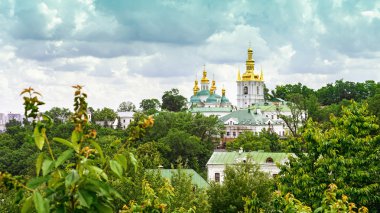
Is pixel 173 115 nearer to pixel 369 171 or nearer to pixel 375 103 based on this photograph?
pixel 375 103

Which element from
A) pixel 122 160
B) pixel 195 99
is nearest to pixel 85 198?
pixel 122 160

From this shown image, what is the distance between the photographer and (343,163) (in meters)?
18.8

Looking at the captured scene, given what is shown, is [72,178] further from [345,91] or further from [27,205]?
[345,91]

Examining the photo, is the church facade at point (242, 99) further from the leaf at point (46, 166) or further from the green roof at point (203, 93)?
the leaf at point (46, 166)

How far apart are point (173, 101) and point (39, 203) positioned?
144 metres

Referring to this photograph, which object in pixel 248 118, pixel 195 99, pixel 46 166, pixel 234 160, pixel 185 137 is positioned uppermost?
pixel 195 99

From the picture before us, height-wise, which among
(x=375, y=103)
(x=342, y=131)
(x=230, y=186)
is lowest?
(x=230, y=186)

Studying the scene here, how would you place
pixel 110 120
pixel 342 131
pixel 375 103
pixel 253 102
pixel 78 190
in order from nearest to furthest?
pixel 78 190 → pixel 342 131 → pixel 375 103 → pixel 110 120 → pixel 253 102

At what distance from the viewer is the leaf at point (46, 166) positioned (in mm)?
4609

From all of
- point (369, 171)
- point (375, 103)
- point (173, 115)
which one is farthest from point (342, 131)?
point (173, 115)

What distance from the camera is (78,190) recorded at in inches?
179

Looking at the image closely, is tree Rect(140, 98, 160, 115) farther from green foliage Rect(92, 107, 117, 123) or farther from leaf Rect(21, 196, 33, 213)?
leaf Rect(21, 196, 33, 213)

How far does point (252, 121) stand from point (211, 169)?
72.8 meters

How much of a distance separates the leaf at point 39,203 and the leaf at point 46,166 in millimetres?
249
